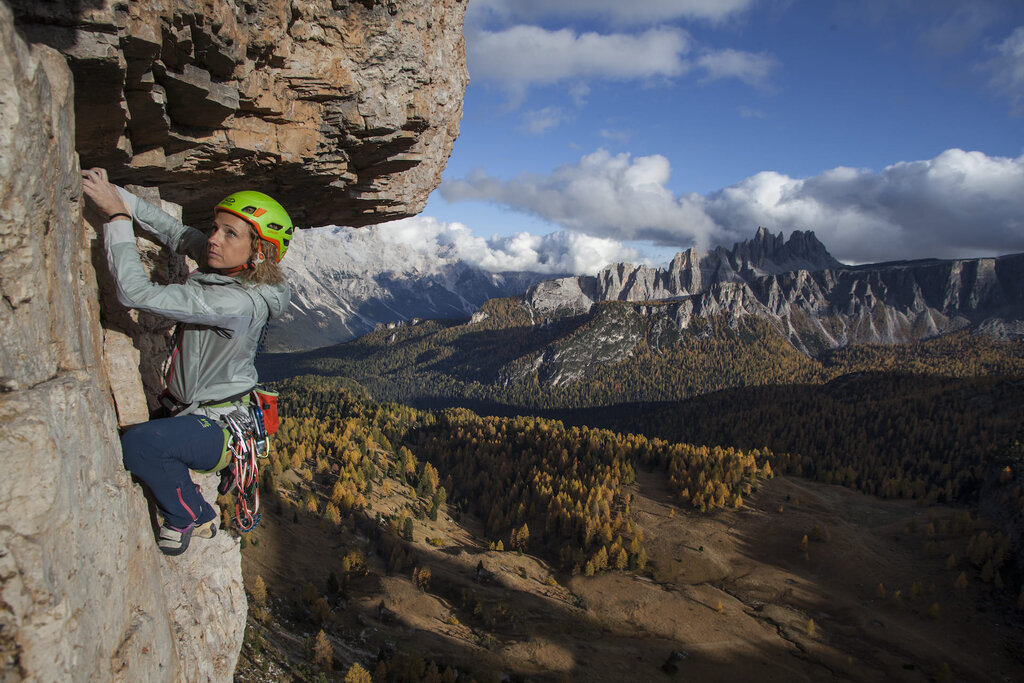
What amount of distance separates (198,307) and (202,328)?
0.61m

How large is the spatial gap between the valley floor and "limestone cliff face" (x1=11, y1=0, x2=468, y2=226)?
2999 centimetres

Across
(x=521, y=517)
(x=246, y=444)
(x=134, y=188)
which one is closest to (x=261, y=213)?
(x=134, y=188)

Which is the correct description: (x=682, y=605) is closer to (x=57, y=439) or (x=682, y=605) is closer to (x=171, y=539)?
(x=171, y=539)

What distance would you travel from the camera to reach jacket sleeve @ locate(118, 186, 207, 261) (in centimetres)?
746

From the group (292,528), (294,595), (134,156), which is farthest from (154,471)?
(292,528)

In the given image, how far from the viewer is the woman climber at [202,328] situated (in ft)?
21.3

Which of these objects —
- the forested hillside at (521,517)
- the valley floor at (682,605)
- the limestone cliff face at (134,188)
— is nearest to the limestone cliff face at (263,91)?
the limestone cliff face at (134,188)

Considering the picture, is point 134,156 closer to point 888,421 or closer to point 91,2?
point 91,2

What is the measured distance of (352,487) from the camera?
77.0 meters

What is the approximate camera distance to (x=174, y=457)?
684 cm

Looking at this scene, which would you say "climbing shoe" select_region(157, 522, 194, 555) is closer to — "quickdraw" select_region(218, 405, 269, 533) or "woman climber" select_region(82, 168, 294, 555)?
"woman climber" select_region(82, 168, 294, 555)

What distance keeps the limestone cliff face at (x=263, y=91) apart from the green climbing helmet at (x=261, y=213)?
174 centimetres

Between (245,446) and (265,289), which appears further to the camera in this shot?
(245,446)

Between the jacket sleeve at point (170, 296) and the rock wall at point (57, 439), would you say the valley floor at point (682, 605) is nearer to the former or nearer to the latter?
the rock wall at point (57, 439)
